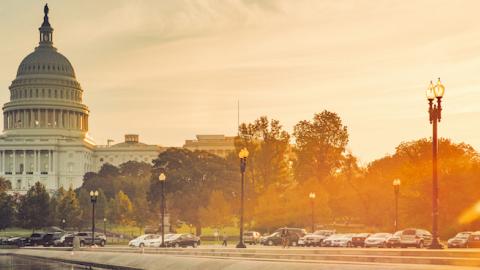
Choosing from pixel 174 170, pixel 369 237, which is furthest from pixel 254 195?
pixel 369 237

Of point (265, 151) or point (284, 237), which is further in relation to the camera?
point (265, 151)

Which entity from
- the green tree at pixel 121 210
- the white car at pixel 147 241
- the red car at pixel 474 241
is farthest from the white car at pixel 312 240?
the green tree at pixel 121 210

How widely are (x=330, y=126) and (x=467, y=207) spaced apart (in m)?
34.6

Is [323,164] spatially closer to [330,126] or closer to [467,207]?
[330,126]

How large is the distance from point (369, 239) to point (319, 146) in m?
46.8

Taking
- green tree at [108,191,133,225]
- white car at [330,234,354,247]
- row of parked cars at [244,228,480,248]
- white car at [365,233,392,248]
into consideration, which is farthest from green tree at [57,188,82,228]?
white car at [365,233,392,248]

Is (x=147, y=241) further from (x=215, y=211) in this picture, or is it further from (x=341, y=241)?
(x=215, y=211)

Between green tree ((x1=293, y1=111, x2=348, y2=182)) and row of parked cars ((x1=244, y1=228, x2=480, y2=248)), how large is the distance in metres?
21.1

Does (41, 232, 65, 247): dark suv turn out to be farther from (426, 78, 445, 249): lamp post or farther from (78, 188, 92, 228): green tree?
(426, 78, 445, 249): lamp post

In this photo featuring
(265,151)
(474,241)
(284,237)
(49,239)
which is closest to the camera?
(474,241)

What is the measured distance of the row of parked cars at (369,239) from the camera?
200ft

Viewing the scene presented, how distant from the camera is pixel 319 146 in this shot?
113 m

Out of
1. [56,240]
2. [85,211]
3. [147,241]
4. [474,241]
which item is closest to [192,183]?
[56,240]

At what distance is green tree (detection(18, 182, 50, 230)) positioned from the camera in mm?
131125
